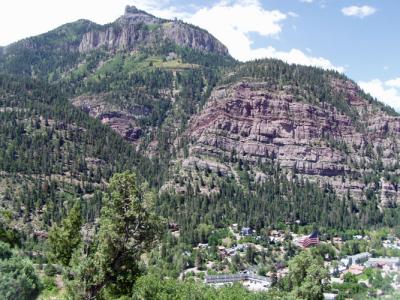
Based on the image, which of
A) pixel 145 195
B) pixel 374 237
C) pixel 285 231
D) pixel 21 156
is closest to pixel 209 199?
pixel 285 231

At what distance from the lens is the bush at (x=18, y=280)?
33750 millimetres

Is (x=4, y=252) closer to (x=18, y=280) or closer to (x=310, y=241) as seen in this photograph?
(x=18, y=280)

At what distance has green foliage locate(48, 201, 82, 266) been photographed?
5959cm

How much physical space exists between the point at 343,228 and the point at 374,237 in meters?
18.9

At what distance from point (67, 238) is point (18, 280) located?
83.5ft

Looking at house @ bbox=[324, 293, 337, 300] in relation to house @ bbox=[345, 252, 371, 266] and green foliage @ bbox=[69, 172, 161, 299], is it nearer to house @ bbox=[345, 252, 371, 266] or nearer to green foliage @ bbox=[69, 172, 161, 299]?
house @ bbox=[345, 252, 371, 266]

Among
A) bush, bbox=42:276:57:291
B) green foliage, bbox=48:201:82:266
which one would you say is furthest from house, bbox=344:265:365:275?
bush, bbox=42:276:57:291

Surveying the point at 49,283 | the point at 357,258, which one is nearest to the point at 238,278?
the point at 357,258

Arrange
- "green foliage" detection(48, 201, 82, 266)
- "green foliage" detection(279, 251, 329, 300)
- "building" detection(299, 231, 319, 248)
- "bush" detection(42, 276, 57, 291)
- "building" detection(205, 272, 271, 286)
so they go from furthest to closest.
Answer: "building" detection(299, 231, 319, 248) < "building" detection(205, 272, 271, 286) < "green foliage" detection(48, 201, 82, 266) < "green foliage" detection(279, 251, 329, 300) < "bush" detection(42, 276, 57, 291)

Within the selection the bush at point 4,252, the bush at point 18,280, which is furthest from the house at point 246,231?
the bush at point 18,280

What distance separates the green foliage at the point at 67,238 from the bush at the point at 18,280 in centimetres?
2069

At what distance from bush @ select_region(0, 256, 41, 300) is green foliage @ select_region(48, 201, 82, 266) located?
20.7 m

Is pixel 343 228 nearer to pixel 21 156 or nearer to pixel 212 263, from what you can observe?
pixel 212 263

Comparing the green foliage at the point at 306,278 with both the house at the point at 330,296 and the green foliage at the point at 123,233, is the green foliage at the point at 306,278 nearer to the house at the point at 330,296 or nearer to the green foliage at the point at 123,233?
the green foliage at the point at 123,233
